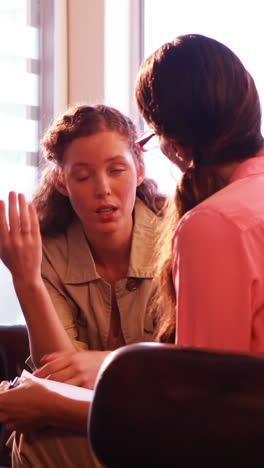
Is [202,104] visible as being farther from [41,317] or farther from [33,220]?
[41,317]

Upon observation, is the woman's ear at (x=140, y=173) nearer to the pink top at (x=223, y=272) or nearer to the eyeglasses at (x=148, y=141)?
the eyeglasses at (x=148, y=141)

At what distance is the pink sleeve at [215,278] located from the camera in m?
1.04

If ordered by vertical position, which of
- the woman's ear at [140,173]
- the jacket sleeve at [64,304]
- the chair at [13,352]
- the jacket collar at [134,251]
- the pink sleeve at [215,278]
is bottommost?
the chair at [13,352]

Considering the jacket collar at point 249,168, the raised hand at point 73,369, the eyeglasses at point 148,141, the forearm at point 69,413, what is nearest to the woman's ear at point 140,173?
the raised hand at point 73,369

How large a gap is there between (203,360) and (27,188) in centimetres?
300

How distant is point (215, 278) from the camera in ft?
3.41

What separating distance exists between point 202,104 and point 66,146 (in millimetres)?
966

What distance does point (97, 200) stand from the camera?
2.06 meters

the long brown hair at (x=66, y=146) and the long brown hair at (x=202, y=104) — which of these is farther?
the long brown hair at (x=66, y=146)

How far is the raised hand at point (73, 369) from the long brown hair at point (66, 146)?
47 cm

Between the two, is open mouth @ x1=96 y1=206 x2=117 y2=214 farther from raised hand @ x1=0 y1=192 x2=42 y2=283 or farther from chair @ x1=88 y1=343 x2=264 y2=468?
chair @ x1=88 y1=343 x2=264 y2=468

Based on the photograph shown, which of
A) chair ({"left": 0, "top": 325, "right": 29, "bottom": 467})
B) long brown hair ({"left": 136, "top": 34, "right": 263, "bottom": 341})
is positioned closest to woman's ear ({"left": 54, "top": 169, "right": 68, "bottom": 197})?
chair ({"left": 0, "top": 325, "right": 29, "bottom": 467})

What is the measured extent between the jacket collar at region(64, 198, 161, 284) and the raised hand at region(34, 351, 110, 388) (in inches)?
12.1

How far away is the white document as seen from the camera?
1523 mm
